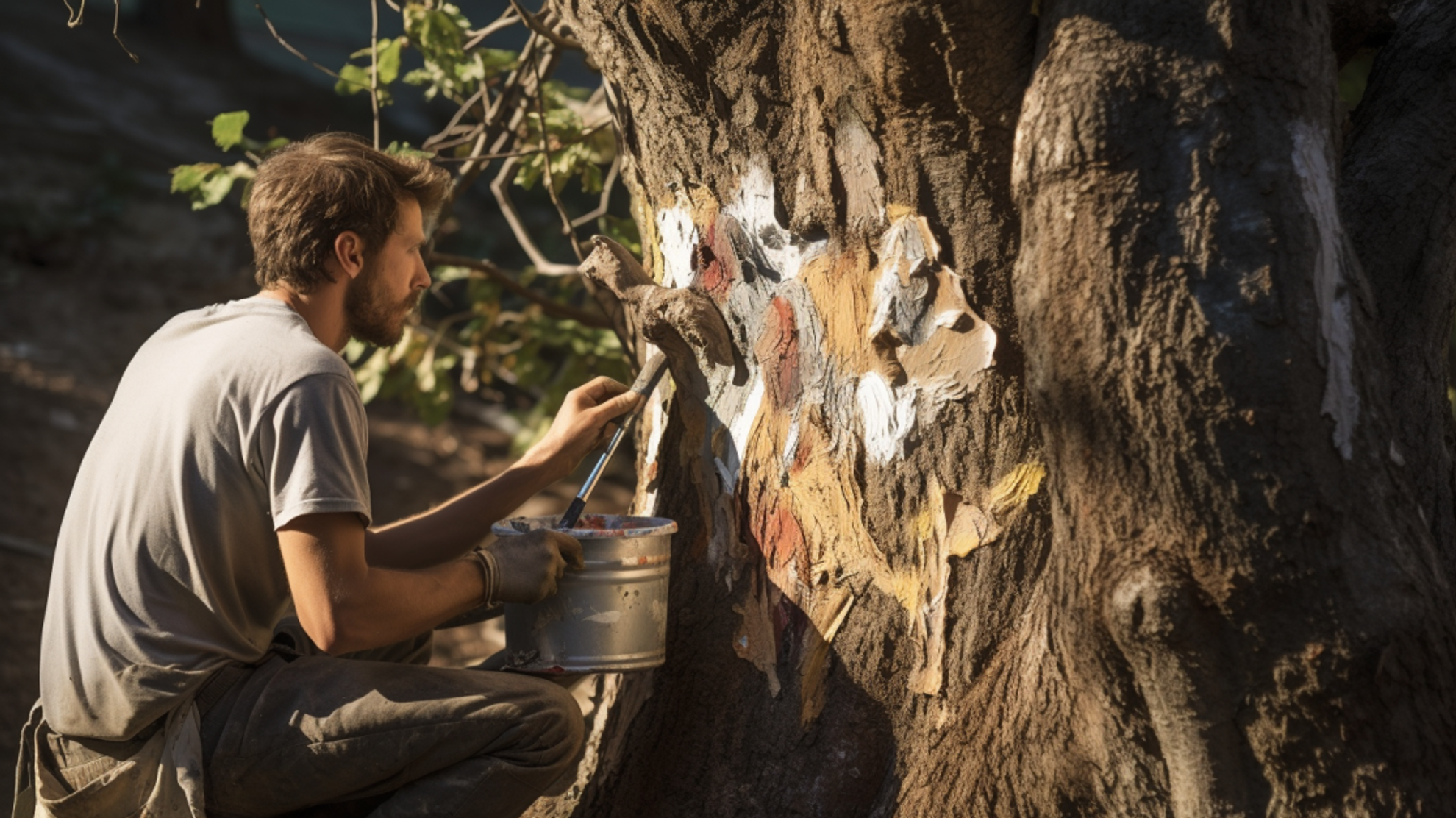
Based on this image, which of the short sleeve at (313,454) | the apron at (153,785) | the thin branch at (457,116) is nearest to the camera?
the short sleeve at (313,454)

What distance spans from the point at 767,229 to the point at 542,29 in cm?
134

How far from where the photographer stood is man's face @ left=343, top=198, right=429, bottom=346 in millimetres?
2568

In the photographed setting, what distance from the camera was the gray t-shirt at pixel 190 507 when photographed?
7.30 ft

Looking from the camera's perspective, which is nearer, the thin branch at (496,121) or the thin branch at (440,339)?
the thin branch at (496,121)

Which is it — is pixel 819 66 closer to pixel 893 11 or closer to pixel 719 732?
pixel 893 11

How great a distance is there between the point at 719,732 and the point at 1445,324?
64.8 inches

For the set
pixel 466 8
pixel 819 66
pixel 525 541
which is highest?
pixel 466 8

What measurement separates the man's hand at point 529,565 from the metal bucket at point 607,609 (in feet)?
0.19

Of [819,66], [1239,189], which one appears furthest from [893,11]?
[1239,189]

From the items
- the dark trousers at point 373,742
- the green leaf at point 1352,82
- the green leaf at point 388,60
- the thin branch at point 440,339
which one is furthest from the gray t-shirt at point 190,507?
the green leaf at point 1352,82

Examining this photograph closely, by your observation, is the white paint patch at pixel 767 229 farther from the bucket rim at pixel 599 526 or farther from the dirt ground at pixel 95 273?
the dirt ground at pixel 95 273

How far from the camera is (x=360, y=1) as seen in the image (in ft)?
56.3

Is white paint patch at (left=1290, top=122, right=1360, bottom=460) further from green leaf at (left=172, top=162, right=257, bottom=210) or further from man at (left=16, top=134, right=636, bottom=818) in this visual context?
green leaf at (left=172, top=162, right=257, bottom=210)

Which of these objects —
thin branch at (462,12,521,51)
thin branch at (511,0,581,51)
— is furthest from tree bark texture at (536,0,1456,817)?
thin branch at (462,12,521,51)
